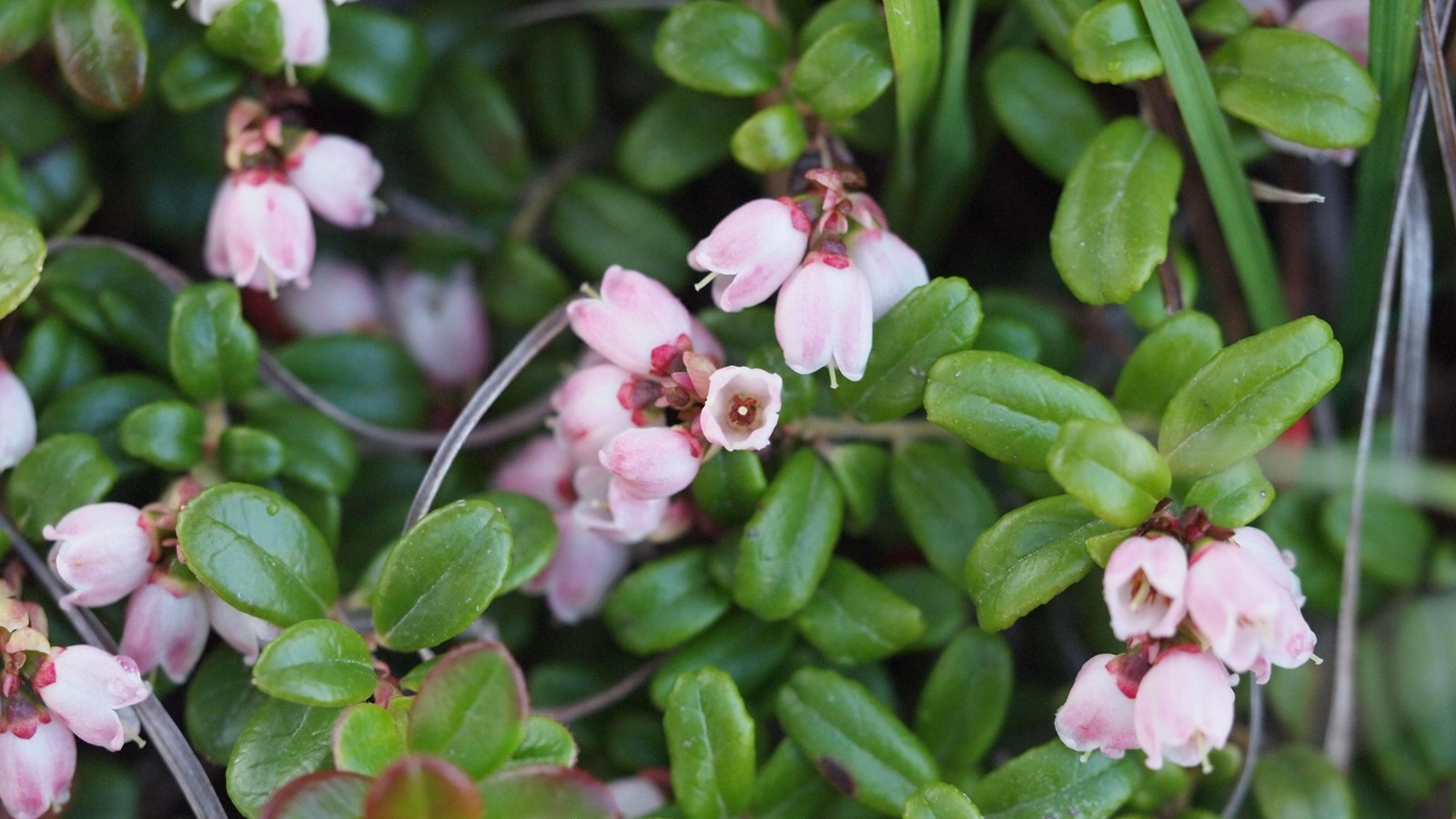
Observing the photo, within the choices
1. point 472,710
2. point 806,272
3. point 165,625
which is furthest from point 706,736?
point 165,625

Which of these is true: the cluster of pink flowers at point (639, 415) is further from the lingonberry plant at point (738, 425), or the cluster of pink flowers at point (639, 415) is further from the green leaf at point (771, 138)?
the green leaf at point (771, 138)

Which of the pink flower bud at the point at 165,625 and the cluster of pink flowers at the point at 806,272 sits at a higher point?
the cluster of pink flowers at the point at 806,272

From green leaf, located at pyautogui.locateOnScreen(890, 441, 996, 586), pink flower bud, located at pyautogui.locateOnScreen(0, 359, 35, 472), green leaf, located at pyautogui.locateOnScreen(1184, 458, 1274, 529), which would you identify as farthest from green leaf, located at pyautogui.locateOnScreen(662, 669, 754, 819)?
pink flower bud, located at pyautogui.locateOnScreen(0, 359, 35, 472)

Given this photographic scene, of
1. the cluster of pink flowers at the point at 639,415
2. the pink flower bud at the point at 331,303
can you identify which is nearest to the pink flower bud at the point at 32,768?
the cluster of pink flowers at the point at 639,415

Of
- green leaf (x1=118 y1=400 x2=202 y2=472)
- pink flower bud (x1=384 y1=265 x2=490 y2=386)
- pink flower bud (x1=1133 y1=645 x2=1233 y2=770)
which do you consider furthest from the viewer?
pink flower bud (x1=384 y1=265 x2=490 y2=386)

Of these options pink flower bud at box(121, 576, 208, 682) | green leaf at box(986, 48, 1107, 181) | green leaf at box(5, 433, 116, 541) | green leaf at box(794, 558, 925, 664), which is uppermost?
green leaf at box(986, 48, 1107, 181)

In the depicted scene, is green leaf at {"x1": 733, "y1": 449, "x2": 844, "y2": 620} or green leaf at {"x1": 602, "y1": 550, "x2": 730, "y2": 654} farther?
green leaf at {"x1": 602, "y1": 550, "x2": 730, "y2": 654}

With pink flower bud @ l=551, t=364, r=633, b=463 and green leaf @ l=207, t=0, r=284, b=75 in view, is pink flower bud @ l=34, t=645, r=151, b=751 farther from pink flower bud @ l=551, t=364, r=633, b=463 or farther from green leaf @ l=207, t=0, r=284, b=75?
green leaf @ l=207, t=0, r=284, b=75
